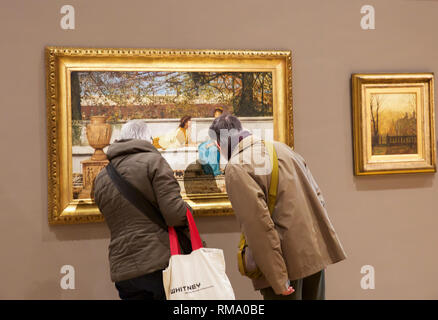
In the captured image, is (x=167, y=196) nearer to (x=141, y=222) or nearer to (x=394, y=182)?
(x=141, y=222)

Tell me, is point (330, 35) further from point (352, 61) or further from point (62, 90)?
point (62, 90)

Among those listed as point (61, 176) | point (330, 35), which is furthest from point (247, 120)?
point (61, 176)

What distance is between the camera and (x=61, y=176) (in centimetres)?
304

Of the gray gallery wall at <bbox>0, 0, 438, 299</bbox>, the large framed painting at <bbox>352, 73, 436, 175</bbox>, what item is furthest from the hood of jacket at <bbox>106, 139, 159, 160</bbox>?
the large framed painting at <bbox>352, 73, 436, 175</bbox>

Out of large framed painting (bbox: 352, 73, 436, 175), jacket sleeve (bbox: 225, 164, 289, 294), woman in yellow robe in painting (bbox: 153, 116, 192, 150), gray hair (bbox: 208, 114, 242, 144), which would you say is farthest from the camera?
large framed painting (bbox: 352, 73, 436, 175)

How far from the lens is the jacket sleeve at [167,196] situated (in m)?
2.47

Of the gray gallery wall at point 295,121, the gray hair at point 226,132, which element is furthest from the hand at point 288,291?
the gray gallery wall at point 295,121

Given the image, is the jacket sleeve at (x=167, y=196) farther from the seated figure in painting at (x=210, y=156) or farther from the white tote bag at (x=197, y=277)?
the seated figure in painting at (x=210, y=156)

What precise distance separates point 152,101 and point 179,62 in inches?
13.4

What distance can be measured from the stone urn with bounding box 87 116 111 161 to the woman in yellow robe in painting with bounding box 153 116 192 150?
34cm

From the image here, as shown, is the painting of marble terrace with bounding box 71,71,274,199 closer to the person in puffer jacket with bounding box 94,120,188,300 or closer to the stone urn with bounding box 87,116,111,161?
the stone urn with bounding box 87,116,111,161

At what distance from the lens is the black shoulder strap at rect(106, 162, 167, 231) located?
2.50 m

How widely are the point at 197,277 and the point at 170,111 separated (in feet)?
4.17

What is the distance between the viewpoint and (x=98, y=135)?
3086 mm
